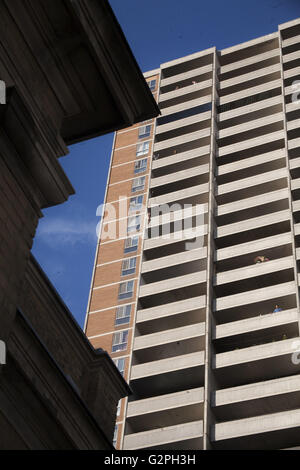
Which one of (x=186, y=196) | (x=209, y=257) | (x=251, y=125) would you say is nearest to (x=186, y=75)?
(x=251, y=125)

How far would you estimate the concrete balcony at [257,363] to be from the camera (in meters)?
46.1

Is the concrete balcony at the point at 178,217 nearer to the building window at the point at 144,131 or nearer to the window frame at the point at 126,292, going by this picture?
the window frame at the point at 126,292

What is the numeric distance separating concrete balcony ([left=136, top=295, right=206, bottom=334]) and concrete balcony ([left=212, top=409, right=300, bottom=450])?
9201 mm

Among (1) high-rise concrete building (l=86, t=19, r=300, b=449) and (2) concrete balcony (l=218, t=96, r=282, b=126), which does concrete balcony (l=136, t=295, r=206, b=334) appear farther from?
(2) concrete balcony (l=218, t=96, r=282, b=126)

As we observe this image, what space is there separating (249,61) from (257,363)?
3399 cm

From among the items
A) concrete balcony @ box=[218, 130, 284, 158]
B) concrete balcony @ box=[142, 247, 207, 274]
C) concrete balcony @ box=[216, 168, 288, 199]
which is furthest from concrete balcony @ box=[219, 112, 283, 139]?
concrete balcony @ box=[142, 247, 207, 274]

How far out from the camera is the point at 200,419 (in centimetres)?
4606

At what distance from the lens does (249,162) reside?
196 ft

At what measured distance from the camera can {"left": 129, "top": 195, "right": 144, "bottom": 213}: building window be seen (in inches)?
2457

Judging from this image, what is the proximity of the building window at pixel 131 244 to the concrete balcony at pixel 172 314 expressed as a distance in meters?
7.39

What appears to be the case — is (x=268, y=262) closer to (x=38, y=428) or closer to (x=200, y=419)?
(x=200, y=419)

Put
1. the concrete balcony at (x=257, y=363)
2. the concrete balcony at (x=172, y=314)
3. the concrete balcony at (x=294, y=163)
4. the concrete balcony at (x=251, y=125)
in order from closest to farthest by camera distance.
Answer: the concrete balcony at (x=257, y=363)
the concrete balcony at (x=172, y=314)
the concrete balcony at (x=294, y=163)
the concrete balcony at (x=251, y=125)

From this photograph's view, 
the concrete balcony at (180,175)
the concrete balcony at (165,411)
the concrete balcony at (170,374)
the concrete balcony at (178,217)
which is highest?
the concrete balcony at (180,175)

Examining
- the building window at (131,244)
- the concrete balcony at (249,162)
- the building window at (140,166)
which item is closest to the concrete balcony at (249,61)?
the building window at (140,166)
